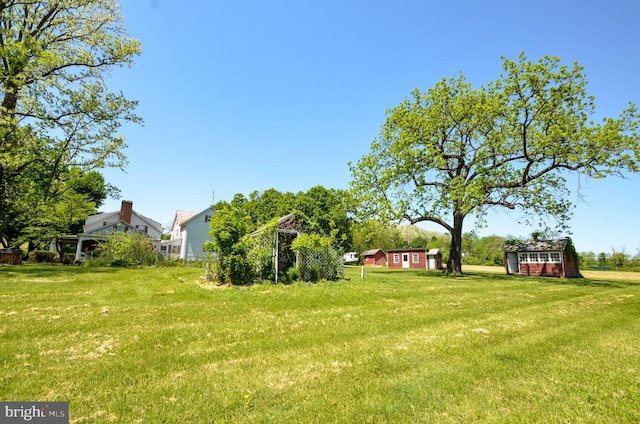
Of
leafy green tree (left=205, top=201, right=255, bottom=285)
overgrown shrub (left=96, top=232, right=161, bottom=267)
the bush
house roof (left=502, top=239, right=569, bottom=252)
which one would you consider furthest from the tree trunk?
the bush

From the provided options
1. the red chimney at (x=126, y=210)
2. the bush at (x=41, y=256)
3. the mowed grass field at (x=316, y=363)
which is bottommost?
the mowed grass field at (x=316, y=363)

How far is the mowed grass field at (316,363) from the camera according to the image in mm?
2891

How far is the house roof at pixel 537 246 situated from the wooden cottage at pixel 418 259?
12.2 meters

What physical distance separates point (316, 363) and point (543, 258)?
33.2 metres

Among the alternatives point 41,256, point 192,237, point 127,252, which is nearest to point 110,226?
point 41,256

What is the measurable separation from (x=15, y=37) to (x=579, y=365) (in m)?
26.8

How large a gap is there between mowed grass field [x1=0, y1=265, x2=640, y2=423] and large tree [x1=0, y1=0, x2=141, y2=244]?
13128 millimetres

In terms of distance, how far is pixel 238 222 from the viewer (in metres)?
12.3

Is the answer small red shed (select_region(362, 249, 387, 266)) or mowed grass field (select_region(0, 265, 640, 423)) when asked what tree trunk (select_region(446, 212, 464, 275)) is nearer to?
mowed grass field (select_region(0, 265, 640, 423))

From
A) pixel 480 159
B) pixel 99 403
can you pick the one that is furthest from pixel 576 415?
pixel 480 159

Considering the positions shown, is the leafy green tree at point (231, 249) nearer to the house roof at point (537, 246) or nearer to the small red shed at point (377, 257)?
the house roof at point (537, 246)

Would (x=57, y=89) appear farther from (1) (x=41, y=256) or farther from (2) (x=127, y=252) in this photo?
(1) (x=41, y=256)

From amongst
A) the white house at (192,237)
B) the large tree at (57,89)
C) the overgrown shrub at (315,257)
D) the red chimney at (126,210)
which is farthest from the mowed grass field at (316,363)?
the red chimney at (126,210)

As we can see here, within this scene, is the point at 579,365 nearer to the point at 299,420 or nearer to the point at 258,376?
the point at 299,420
